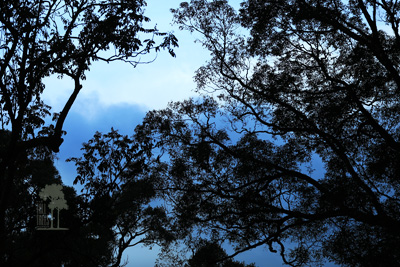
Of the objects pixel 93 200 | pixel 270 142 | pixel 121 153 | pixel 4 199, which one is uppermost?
pixel 270 142

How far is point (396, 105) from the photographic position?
595 inches

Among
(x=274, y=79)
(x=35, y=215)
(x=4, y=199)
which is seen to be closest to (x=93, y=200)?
(x=35, y=215)

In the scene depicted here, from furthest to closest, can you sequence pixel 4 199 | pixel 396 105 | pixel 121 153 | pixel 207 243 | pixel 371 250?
pixel 207 243 < pixel 396 105 < pixel 371 250 < pixel 121 153 < pixel 4 199

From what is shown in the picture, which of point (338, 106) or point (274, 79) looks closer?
point (338, 106)

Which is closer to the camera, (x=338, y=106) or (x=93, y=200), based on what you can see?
(x=93, y=200)

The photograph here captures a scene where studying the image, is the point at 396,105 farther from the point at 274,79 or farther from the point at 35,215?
the point at 35,215

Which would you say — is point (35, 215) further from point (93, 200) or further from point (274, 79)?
→ point (274, 79)

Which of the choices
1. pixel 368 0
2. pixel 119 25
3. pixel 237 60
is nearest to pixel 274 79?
pixel 237 60

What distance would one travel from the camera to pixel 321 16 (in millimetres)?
13625

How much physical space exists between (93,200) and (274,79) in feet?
27.9

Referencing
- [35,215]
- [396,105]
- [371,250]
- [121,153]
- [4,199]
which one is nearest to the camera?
[4,199]

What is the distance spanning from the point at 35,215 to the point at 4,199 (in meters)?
2.36

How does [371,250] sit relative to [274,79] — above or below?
below

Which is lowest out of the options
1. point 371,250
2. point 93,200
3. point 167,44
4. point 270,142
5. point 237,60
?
point 371,250
